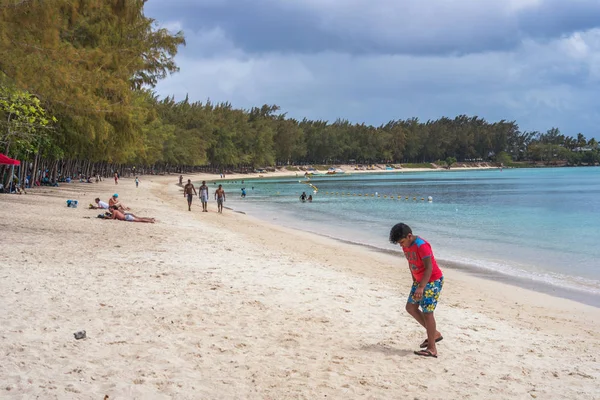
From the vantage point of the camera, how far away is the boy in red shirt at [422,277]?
6348 millimetres

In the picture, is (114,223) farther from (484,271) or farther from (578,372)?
(578,372)

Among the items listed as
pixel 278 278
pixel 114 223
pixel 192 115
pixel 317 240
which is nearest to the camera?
pixel 278 278

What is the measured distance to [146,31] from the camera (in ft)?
103

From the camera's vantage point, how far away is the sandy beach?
5.57m

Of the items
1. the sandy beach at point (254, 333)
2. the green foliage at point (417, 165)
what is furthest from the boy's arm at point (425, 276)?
the green foliage at point (417, 165)

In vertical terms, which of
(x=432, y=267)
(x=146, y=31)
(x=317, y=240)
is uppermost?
(x=146, y=31)

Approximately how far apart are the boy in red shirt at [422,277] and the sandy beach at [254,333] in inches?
15.6

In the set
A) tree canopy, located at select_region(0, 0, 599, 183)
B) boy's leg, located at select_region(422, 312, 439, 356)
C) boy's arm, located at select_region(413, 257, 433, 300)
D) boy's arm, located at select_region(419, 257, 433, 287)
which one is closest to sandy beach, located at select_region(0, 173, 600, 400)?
boy's leg, located at select_region(422, 312, 439, 356)

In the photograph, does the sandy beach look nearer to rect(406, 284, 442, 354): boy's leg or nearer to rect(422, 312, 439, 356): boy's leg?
rect(422, 312, 439, 356): boy's leg

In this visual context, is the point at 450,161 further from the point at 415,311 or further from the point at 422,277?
the point at 422,277

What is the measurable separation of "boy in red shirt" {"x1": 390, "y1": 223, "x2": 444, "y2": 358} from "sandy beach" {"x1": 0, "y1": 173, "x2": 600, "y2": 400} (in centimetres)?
40

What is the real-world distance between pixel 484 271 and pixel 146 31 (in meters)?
23.2

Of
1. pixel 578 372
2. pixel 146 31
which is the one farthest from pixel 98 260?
pixel 146 31

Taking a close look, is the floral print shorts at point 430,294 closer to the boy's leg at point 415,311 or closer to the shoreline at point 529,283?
the boy's leg at point 415,311
